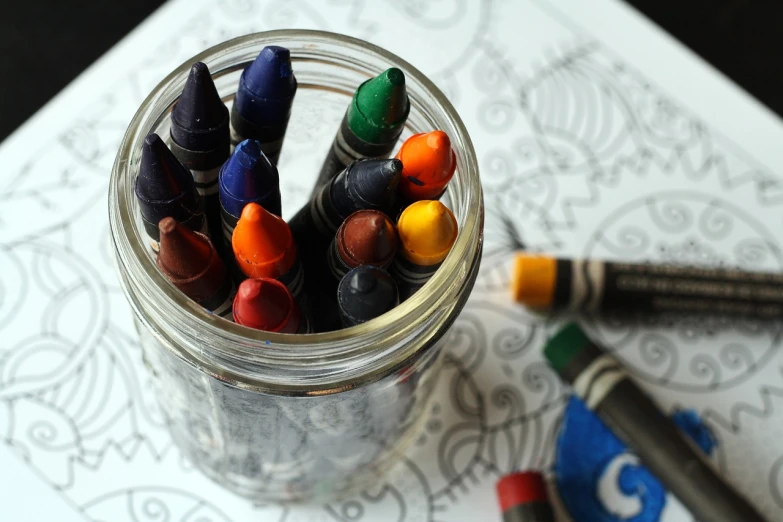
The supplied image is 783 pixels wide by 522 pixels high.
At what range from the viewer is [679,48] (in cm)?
53

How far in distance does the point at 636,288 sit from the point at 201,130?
0.89 ft

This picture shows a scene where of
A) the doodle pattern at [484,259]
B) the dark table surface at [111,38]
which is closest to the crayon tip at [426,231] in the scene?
the doodle pattern at [484,259]

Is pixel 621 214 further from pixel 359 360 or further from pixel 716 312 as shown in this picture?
pixel 359 360

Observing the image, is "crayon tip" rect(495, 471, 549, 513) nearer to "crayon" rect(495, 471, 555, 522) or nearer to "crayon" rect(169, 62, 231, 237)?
"crayon" rect(495, 471, 555, 522)

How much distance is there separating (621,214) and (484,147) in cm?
9

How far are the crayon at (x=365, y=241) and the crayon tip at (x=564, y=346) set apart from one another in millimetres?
188

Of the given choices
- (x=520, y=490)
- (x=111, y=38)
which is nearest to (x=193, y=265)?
(x=520, y=490)

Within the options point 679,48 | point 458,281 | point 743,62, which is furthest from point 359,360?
point 743,62

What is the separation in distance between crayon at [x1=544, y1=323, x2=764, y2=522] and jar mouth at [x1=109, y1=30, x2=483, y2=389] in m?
0.15

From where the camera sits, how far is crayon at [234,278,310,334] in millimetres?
257

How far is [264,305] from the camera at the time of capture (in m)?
0.26

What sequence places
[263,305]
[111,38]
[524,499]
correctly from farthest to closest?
[111,38] < [524,499] < [263,305]

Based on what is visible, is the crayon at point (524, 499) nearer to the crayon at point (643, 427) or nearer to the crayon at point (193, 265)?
the crayon at point (643, 427)

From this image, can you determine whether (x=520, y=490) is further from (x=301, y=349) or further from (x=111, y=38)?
(x=111, y=38)
